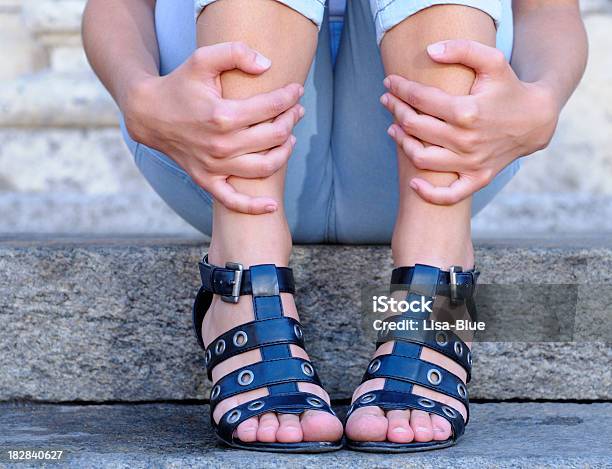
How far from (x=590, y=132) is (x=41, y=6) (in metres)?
1.58

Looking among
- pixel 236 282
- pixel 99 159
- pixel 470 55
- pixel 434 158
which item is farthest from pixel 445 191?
pixel 99 159

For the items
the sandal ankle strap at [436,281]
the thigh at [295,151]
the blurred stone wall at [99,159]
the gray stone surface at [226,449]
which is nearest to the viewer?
the gray stone surface at [226,449]

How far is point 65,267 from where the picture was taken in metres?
1.25

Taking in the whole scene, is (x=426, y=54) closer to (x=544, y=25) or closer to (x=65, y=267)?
(x=544, y=25)

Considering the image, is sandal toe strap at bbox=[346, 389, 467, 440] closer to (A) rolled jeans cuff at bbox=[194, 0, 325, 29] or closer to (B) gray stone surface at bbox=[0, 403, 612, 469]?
(B) gray stone surface at bbox=[0, 403, 612, 469]

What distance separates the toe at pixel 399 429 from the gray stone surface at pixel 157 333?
0.33 meters

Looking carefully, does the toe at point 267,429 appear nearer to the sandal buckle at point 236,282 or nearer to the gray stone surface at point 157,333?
the sandal buckle at point 236,282

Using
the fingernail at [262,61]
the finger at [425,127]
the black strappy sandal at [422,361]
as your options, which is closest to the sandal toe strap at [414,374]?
the black strappy sandal at [422,361]

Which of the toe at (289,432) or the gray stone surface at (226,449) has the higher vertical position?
the toe at (289,432)

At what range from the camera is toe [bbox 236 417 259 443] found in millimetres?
906

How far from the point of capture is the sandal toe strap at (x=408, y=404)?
93cm

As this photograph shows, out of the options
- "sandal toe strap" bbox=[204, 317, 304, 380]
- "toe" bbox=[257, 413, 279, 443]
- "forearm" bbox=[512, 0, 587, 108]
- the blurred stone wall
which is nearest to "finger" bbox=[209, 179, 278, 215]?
"sandal toe strap" bbox=[204, 317, 304, 380]

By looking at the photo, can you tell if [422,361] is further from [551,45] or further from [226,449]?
[551,45]

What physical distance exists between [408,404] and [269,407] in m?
0.14
